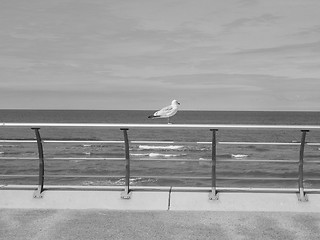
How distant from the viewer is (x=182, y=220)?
5707mm

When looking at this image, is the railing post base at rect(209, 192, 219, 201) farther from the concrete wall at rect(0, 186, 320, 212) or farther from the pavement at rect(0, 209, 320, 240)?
the pavement at rect(0, 209, 320, 240)

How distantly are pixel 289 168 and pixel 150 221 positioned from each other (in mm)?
34284

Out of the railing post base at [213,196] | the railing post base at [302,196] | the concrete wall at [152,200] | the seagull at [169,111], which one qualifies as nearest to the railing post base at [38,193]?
the concrete wall at [152,200]

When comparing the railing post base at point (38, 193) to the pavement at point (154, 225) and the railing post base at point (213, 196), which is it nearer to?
the pavement at point (154, 225)

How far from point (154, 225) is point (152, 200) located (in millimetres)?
861

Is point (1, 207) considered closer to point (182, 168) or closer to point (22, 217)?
point (22, 217)

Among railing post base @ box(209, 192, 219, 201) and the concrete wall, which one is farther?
railing post base @ box(209, 192, 219, 201)

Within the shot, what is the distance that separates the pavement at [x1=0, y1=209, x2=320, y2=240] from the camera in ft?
17.0

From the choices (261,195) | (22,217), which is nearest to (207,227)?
(261,195)

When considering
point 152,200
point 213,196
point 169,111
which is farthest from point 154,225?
point 169,111

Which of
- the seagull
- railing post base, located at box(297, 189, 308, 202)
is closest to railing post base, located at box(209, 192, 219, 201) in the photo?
railing post base, located at box(297, 189, 308, 202)

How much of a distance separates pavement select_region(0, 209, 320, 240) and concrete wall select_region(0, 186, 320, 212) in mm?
209

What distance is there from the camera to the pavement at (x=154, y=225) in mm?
5176

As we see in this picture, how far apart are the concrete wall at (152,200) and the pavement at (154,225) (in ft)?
0.69
